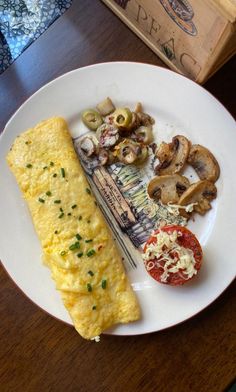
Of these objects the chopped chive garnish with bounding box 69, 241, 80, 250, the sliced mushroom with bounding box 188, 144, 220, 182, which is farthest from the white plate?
the chopped chive garnish with bounding box 69, 241, 80, 250

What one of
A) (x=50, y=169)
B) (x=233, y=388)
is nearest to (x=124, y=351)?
(x=233, y=388)

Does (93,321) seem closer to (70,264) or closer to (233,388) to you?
(70,264)

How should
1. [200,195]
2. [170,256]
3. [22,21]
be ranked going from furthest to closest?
[22,21] < [200,195] < [170,256]

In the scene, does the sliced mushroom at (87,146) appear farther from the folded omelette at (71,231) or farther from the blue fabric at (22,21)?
the blue fabric at (22,21)

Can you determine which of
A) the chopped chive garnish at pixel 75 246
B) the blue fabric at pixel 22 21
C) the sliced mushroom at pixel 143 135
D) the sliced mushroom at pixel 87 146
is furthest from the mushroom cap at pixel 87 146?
the blue fabric at pixel 22 21

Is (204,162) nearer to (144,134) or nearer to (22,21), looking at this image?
(144,134)

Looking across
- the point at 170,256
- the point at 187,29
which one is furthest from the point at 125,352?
the point at 187,29
